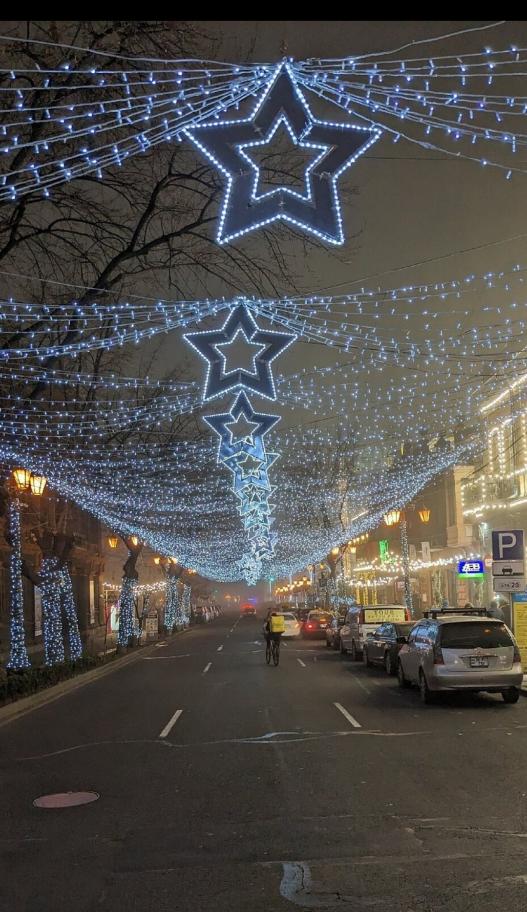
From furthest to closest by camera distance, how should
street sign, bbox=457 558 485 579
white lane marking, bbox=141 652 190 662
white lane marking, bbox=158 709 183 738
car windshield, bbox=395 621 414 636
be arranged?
white lane marking, bbox=141 652 190 662
street sign, bbox=457 558 485 579
car windshield, bbox=395 621 414 636
white lane marking, bbox=158 709 183 738

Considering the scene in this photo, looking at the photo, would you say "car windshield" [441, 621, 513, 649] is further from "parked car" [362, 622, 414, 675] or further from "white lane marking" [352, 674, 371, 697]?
"parked car" [362, 622, 414, 675]

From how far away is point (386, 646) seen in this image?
76.1 feet

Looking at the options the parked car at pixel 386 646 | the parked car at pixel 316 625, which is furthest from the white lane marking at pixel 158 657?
the parked car at pixel 316 625

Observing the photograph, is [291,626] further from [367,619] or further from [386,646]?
[386,646]

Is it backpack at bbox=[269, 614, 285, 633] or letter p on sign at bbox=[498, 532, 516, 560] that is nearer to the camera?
letter p on sign at bbox=[498, 532, 516, 560]

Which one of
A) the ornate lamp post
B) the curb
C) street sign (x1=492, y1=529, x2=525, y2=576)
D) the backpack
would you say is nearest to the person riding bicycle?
the backpack

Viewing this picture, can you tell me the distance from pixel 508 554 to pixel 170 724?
8.94 m

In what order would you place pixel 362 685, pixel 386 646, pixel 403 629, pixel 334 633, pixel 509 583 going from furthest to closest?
pixel 334 633 < pixel 403 629 < pixel 386 646 < pixel 362 685 < pixel 509 583

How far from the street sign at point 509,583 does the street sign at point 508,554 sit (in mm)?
44

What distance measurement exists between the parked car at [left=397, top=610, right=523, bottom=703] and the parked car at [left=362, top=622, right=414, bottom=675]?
5.27 m

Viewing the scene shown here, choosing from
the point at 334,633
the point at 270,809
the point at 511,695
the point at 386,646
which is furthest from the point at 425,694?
the point at 334,633

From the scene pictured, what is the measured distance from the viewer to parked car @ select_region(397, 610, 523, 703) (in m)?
15.6

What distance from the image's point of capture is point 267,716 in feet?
48.8

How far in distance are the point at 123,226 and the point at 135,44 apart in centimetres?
347
